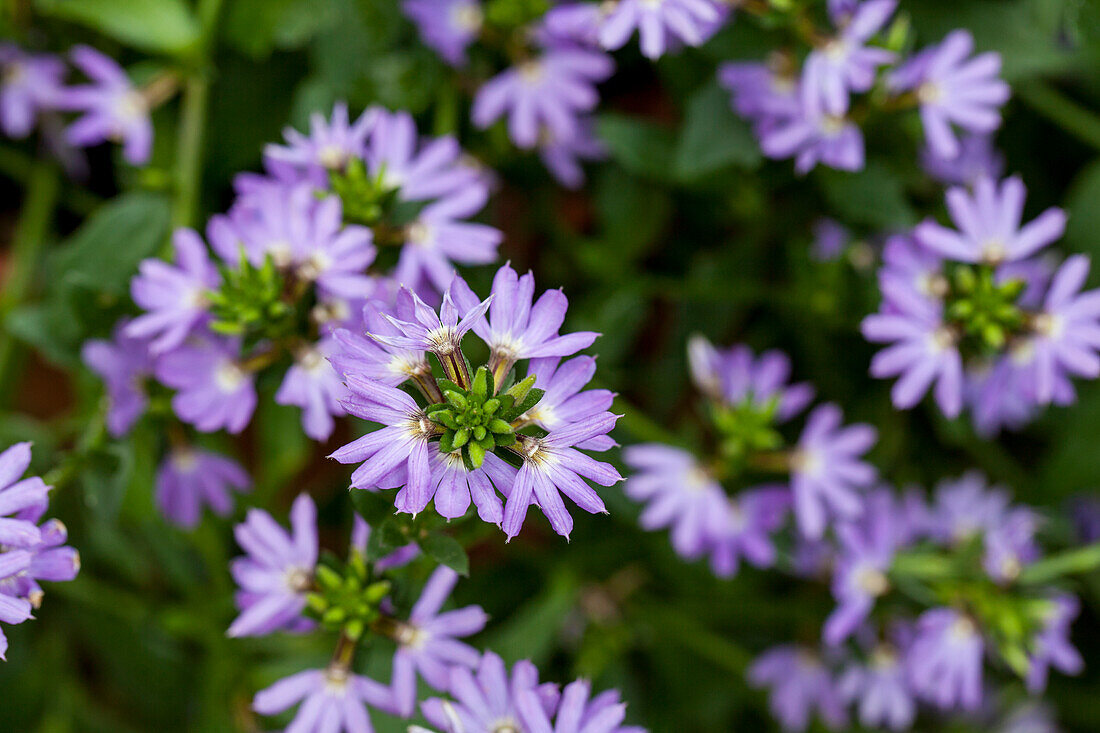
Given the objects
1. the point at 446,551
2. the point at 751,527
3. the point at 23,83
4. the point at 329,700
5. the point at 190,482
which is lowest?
the point at 751,527

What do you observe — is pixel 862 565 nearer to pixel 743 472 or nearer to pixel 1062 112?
pixel 743 472

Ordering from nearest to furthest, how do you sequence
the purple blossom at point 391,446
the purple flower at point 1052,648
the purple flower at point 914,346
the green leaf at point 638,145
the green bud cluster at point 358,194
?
1. the purple blossom at point 391,446
2. the green bud cluster at point 358,194
3. the purple flower at point 914,346
4. the purple flower at point 1052,648
5. the green leaf at point 638,145

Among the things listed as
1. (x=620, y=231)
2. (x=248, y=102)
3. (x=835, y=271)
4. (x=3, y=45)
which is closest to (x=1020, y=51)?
(x=835, y=271)

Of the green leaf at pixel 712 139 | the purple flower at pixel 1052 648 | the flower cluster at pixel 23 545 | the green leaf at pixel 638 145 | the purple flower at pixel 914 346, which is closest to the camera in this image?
the flower cluster at pixel 23 545

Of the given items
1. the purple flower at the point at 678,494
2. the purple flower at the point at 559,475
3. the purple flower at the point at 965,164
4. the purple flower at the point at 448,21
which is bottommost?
the purple flower at the point at 678,494

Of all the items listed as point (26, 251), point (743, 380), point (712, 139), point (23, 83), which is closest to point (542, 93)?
point (712, 139)

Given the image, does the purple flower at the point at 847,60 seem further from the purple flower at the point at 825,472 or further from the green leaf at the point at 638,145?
the purple flower at the point at 825,472

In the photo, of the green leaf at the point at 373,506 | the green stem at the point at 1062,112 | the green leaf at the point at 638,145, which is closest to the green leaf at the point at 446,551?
the green leaf at the point at 373,506

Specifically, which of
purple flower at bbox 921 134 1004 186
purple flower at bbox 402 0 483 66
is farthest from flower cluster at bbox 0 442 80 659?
purple flower at bbox 921 134 1004 186
